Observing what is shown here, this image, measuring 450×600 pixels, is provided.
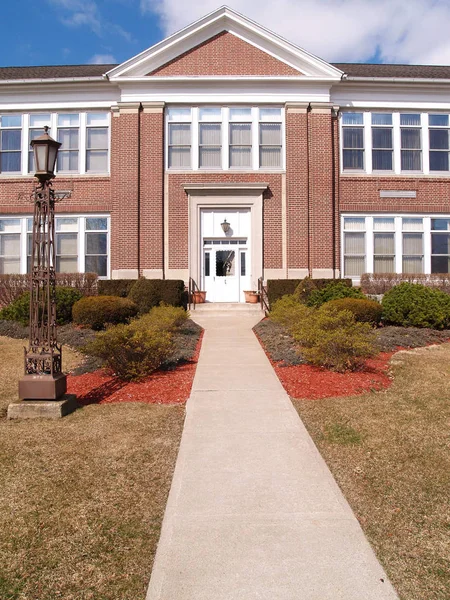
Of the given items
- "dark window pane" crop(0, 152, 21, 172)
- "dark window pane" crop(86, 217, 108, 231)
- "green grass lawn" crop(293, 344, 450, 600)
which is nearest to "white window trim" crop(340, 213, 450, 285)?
"dark window pane" crop(86, 217, 108, 231)

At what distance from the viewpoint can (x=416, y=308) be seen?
12.9m

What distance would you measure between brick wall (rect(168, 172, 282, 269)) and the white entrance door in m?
0.96

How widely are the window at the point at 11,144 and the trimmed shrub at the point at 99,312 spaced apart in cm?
970

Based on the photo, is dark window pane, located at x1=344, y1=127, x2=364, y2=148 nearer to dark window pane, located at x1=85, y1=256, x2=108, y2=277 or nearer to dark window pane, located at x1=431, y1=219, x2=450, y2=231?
dark window pane, located at x1=431, y1=219, x2=450, y2=231

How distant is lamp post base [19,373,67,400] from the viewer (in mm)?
6324

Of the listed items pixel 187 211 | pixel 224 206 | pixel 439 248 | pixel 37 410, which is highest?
pixel 224 206

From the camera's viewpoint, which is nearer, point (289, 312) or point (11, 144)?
point (289, 312)

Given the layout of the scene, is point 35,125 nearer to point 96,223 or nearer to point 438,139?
point 96,223

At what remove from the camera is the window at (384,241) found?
2002 cm

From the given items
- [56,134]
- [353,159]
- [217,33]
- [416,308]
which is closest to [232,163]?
[353,159]

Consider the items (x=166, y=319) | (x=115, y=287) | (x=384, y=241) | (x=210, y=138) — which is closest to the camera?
(x=166, y=319)

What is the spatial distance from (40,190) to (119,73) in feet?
46.9

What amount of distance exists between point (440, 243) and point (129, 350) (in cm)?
1633

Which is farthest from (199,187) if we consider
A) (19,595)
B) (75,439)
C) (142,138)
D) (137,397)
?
(19,595)
